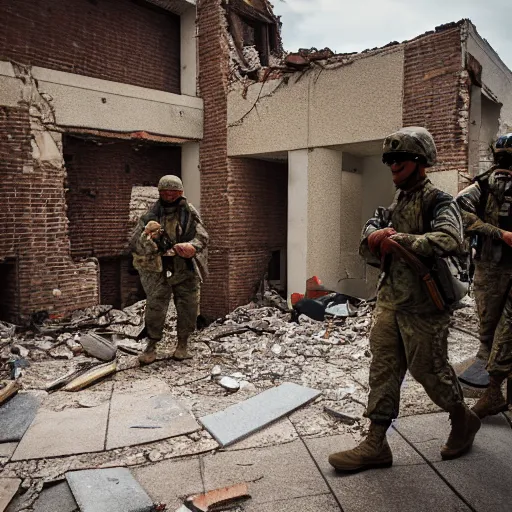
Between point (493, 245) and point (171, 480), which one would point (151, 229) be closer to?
point (171, 480)

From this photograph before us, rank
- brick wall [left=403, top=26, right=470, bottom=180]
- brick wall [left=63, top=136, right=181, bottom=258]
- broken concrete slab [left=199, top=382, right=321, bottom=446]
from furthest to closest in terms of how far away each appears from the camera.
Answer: brick wall [left=63, top=136, right=181, bottom=258] < brick wall [left=403, top=26, right=470, bottom=180] < broken concrete slab [left=199, top=382, right=321, bottom=446]

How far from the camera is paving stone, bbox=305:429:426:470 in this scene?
2678mm

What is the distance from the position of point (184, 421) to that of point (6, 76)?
6215 mm

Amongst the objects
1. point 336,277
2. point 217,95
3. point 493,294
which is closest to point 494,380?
point 493,294

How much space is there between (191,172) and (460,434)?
757 centimetres

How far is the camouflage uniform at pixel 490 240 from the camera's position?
11.3 ft

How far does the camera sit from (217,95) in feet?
28.8

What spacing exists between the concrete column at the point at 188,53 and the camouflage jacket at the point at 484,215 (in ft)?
22.3

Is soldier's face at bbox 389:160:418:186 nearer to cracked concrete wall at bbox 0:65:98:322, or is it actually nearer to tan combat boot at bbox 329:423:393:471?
tan combat boot at bbox 329:423:393:471

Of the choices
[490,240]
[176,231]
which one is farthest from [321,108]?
[490,240]

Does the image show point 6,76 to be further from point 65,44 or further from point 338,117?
point 338,117

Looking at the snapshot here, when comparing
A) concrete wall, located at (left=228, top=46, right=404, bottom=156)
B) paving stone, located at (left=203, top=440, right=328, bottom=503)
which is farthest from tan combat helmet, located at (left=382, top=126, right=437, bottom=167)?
concrete wall, located at (left=228, top=46, right=404, bottom=156)

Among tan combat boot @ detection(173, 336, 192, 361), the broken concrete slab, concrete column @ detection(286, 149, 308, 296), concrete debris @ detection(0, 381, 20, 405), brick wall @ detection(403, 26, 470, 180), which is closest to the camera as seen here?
the broken concrete slab

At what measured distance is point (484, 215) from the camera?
3572mm
